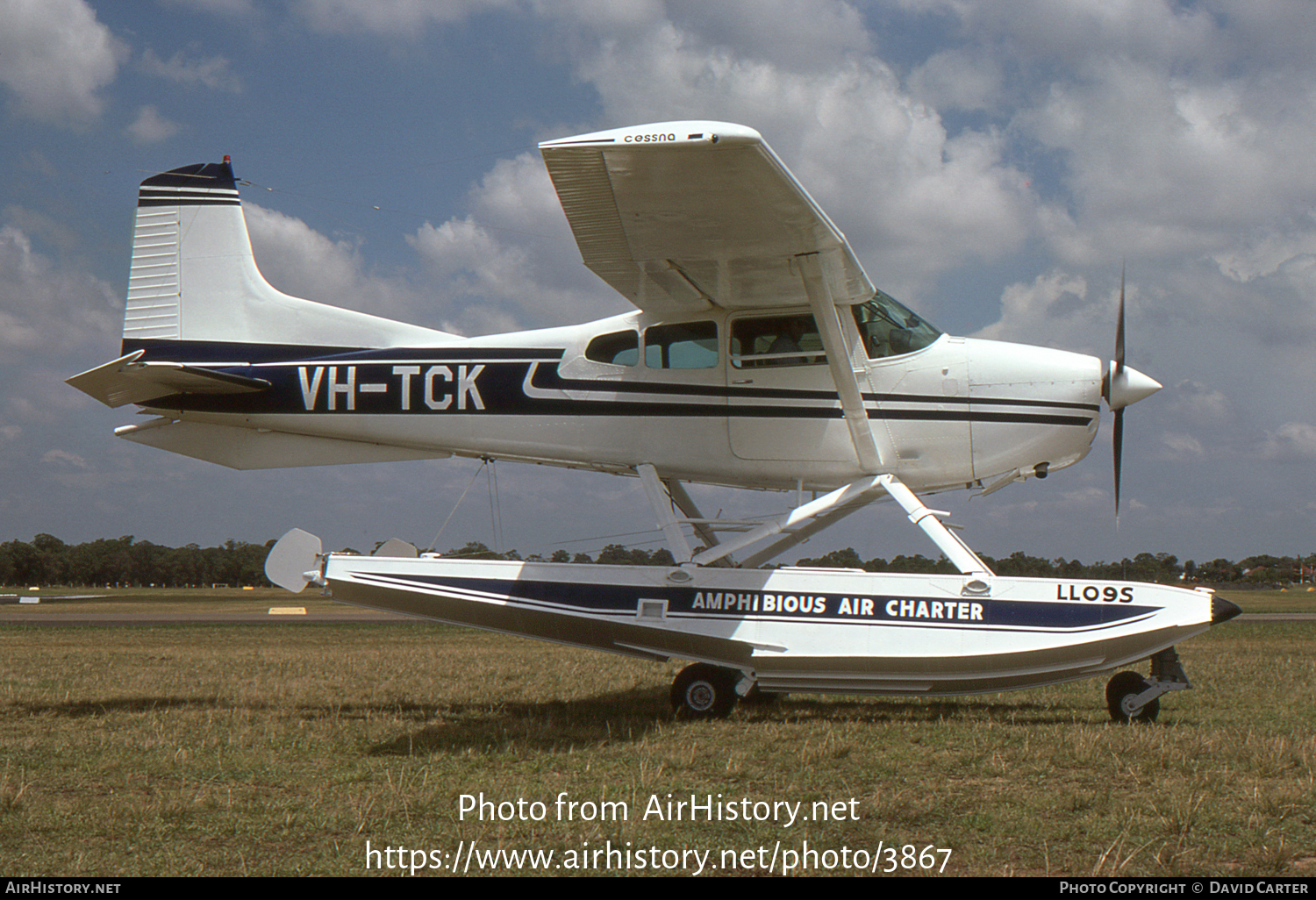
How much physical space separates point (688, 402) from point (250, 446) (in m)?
4.66

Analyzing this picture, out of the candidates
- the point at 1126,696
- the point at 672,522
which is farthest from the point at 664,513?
the point at 1126,696

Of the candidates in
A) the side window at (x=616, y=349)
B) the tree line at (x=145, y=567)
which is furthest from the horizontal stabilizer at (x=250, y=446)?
the tree line at (x=145, y=567)

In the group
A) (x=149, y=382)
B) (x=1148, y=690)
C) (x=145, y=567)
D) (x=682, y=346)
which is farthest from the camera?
(x=145, y=567)

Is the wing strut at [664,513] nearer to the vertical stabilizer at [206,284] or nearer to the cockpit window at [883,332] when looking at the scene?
the cockpit window at [883,332]

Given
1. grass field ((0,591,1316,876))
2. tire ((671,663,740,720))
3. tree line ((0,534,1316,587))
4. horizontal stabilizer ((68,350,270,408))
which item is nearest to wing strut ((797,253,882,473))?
tire ((671,663,740,720))

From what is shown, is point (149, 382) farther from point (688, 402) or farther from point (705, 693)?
point (705, 693)

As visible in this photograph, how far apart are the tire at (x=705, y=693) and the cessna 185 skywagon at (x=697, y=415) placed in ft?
0.08

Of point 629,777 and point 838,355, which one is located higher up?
point 838,355

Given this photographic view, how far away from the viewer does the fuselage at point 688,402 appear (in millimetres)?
8422

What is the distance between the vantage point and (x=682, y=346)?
8.84 m

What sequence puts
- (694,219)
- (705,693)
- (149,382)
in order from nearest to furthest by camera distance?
(694,219) < (705,693) < (149,382)

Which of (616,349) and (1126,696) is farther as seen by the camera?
(616,349)

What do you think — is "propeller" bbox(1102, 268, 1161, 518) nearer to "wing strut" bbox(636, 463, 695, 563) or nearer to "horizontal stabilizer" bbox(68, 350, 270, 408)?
"wing strut" bbox(636, 463, 695, 563)

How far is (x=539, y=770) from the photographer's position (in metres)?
5.98
